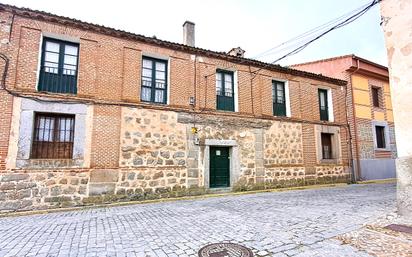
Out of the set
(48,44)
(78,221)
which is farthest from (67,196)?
(48,44)

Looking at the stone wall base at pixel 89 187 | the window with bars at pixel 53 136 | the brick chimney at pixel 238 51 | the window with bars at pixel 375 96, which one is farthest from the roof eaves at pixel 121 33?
the window with bars at pixel 375 96

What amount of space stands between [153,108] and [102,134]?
2099 mm

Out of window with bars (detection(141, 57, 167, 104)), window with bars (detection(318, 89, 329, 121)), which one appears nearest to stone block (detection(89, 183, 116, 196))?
window with bars (detection(141, 57, 167, 104))

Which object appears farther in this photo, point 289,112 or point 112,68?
point 289,112

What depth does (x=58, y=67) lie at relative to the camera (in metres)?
8.38

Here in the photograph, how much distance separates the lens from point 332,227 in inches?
186

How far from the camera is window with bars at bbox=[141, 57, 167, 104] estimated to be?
31.8 ft

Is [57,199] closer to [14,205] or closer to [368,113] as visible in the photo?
[14,205]

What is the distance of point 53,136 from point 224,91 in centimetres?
705

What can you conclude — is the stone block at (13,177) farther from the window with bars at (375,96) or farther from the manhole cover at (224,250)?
the window with bars at (375,96)

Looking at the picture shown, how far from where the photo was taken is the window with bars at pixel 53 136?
779 cm

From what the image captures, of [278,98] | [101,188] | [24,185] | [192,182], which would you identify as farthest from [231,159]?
[24,185]

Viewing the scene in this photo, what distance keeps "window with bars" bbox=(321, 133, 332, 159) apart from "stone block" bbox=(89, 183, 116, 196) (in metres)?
11.0

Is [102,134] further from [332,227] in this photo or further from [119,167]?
[332,227]
